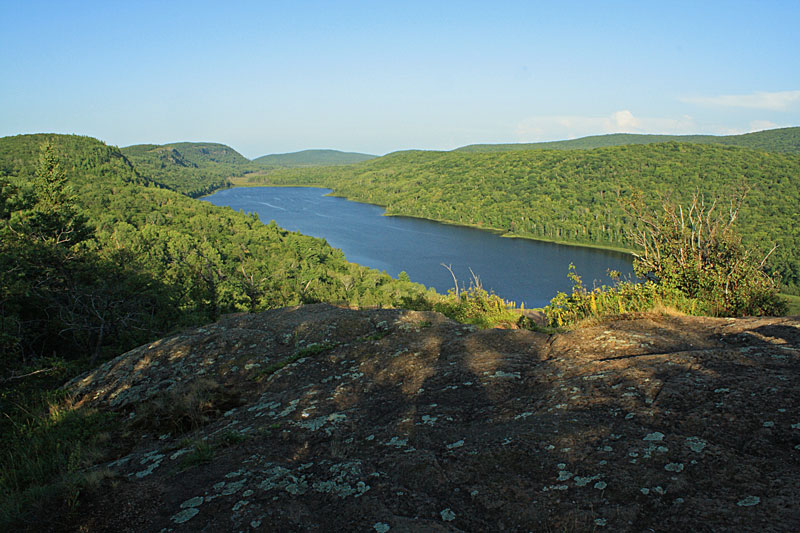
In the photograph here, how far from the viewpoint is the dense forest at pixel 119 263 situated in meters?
13.8

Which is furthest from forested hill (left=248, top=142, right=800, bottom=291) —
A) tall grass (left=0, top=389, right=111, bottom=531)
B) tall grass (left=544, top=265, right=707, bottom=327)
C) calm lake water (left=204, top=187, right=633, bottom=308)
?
tall grass (left=0, top=389, right=111, bottom=531)

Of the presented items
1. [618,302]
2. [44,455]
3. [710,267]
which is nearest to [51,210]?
[44,455]

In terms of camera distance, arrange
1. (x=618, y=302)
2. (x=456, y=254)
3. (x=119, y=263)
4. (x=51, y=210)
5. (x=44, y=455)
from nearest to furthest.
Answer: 1. (x=44, y=455)
2. (x=618, y=302)
3. (x=51, y=210)
4. (x=119, y=263)
5. (x=456, y=254)

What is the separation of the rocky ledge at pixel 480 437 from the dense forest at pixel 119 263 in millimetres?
7562

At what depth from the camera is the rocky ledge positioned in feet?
9.64

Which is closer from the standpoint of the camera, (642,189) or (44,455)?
(44,455)

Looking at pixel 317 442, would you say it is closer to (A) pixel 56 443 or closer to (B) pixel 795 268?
(A) pixel 56 443

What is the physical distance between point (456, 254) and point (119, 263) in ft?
311

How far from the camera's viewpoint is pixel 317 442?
4.27 metres

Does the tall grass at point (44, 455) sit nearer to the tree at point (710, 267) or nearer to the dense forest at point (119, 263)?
the dense forest at point (119, 263)

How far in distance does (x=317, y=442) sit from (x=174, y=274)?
43.7 meters

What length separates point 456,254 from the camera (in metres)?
114

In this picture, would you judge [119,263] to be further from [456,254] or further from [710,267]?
[456,254]

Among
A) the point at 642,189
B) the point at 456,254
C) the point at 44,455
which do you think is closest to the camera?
the point at 44,455
